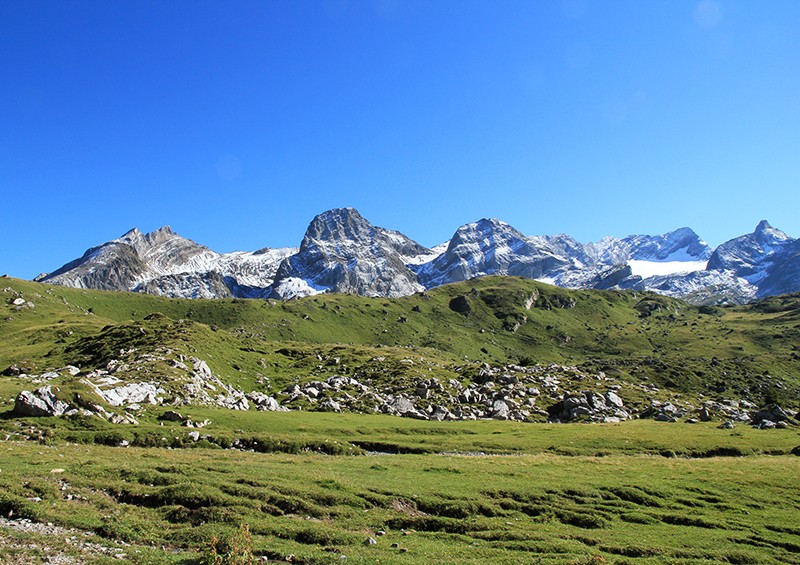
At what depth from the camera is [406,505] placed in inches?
1278

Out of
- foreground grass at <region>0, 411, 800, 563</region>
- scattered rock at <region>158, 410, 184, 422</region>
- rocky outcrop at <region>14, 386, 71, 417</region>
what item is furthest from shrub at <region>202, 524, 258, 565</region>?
scattered rock at <region>158, 410, 184, 422</region>

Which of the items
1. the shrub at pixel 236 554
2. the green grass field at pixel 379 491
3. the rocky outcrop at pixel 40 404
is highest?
the rocky outcrop at pixel 40 404

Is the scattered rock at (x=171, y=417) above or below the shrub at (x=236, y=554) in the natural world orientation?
below

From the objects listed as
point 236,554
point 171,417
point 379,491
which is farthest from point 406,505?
point 171,417

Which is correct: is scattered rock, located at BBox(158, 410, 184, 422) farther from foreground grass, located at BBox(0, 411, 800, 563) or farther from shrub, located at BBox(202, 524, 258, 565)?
shrub, located at BBox(202, 524, 258, 565)

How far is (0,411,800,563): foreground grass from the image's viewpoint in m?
24.0

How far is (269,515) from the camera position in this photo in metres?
27.5

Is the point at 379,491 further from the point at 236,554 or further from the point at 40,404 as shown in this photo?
the point at 40,404

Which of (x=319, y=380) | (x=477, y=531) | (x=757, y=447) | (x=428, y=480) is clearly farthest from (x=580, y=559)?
(x=319, y=380)

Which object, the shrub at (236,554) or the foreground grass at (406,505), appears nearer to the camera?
the shrub at (236,554)

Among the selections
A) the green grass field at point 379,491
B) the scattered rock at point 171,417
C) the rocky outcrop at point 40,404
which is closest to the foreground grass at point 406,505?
the green grass field at point 379,491

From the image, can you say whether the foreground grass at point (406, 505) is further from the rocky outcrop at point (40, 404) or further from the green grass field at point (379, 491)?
the rocky outcrop at point (40, 404)

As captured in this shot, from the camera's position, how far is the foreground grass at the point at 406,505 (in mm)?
24016

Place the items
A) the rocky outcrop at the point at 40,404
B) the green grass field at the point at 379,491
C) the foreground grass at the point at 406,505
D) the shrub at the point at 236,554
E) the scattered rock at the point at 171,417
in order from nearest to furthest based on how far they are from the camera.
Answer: the shrub at the point at 236,554
the green grass field at the point at 379,491
the foreground grass at the point at 406,505
the rocky outcrop at the point at 40,404
the scattered rock at the point at 171,417
